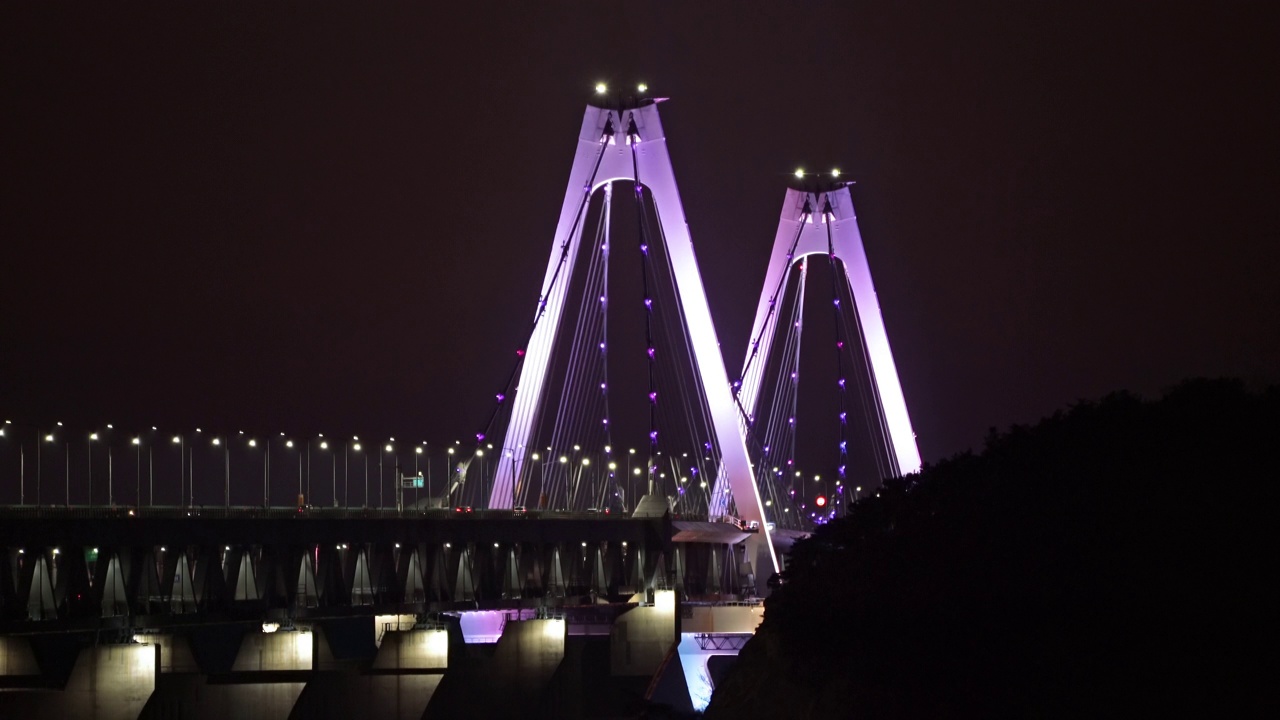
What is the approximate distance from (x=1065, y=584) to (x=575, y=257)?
1027 inches

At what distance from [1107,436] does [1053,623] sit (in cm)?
524

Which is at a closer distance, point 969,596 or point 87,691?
point 969,596

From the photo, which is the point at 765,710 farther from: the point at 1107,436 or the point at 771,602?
the point at 1107,436

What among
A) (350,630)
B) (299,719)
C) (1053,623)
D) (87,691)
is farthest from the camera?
(350,630)

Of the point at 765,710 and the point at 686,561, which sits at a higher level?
the point at 686,561

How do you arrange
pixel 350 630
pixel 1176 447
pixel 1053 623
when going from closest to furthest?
pixel 1053 623 < pixel 1176 447 < pixel 350 630

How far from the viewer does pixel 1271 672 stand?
26.7 meters

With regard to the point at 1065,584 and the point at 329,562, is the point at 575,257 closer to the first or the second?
the point at 329,562

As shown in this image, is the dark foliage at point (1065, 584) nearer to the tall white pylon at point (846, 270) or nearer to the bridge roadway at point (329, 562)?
the bridge roadway at point (329, 562)

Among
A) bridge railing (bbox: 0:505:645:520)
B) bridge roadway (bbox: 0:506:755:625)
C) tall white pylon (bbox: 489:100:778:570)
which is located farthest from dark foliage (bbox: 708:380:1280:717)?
tall white pylon (bbox: 489:100:778:570)

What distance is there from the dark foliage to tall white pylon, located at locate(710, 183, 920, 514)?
98.3ft

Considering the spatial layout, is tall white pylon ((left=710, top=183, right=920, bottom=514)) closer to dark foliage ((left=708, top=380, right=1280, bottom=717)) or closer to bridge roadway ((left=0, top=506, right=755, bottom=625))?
bridge roadway ((left=0, top=506, right=755, bottom=625))

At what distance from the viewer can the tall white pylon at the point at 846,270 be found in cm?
6694

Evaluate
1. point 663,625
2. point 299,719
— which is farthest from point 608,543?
point 299,719
